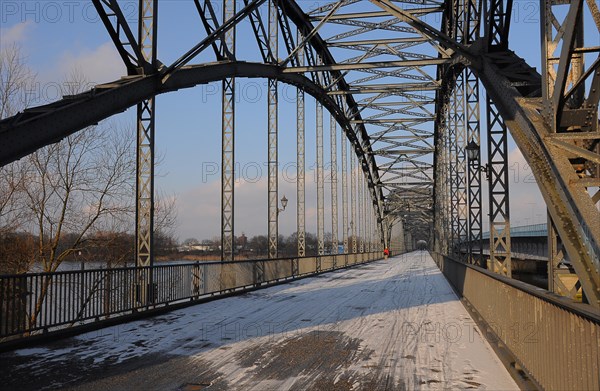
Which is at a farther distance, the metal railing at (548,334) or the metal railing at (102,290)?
the metal railing at (102,290)

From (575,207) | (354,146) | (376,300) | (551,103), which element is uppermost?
(354,146)

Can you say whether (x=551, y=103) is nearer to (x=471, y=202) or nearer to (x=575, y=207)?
(x=575, y=207)

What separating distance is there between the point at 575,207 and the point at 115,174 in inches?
738

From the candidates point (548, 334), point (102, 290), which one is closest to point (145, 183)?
point (102, 290)

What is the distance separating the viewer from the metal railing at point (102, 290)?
9500 millimetres

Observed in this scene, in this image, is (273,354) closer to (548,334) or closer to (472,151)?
(548,334)

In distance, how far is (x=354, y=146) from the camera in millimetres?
55188

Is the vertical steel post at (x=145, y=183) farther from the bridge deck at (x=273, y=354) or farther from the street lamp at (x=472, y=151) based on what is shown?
the street lamp at (x=472, y=151)

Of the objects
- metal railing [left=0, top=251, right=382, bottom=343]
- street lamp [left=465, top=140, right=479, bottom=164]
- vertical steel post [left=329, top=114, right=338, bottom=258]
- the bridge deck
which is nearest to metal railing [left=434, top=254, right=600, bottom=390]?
the bridge deck

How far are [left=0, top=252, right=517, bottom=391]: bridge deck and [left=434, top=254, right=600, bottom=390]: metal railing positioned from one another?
535 mm

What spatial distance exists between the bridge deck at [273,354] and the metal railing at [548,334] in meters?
0.53

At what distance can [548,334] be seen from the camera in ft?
18.7

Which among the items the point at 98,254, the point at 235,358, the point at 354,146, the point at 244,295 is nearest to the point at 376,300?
the point at 244,295

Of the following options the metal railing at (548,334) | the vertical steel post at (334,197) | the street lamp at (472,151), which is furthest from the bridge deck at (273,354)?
the vertical steel post at (334,197)
